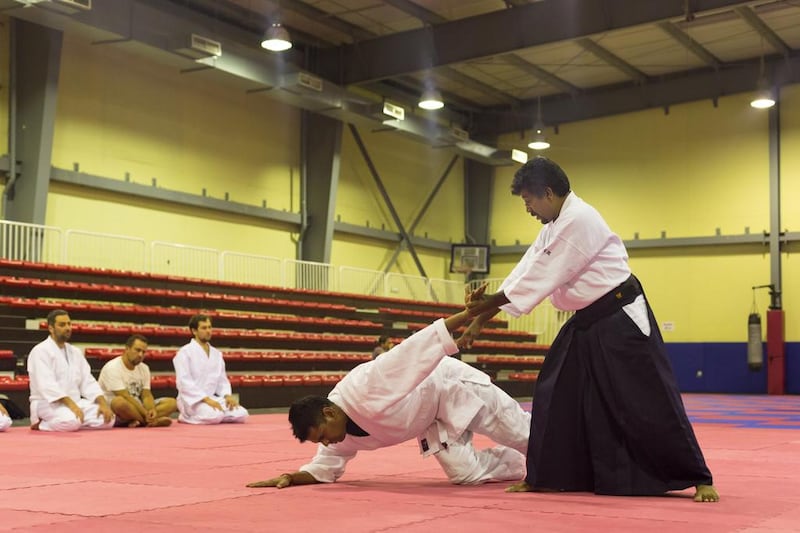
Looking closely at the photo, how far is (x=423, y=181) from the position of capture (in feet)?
81.1

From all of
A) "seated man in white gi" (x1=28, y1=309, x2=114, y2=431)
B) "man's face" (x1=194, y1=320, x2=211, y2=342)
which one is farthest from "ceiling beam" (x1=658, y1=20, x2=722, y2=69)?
"seated man in white gi" (x1=28, y1=309, x2=114, y2=431)

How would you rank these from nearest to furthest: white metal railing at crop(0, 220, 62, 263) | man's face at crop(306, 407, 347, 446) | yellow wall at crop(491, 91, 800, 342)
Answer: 1. man's face at crop(306, 407, 347, 446)
2. white metal railing at crop(0, 220, 62, 263)
3. yellow wall at crop(491, 91, 800, 342)

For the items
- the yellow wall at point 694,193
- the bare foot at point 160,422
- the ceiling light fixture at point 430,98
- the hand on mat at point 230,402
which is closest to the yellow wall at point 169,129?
the ceiling light fixture at point 430,98

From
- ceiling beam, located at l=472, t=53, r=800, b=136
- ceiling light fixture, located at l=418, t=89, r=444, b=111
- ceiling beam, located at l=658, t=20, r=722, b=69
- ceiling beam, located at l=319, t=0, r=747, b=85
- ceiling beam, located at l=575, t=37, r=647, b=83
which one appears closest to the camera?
ceiling beam, located at l=319, t=0, r=747, b=85

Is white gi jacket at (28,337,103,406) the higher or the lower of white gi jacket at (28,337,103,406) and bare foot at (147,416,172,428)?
the higher

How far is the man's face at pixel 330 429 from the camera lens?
4.82 metres

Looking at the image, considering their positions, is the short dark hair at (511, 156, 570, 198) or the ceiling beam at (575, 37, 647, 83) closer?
the short dark hair at (511, 156, 570, 198)

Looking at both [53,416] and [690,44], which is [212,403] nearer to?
[53,416]

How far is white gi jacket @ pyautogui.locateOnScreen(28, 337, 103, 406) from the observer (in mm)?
9914

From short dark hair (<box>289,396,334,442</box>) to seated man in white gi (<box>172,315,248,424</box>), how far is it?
667cm

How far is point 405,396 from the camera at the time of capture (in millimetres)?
4848

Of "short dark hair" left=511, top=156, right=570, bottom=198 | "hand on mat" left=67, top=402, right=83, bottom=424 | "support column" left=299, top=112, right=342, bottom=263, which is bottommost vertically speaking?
"hand on mat" left=67, top=402, right=83, bottom=424

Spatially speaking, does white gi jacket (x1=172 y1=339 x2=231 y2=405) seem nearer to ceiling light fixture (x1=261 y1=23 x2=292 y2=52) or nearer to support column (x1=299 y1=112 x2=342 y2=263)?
ceiling light fixture (x1=261 y1=23 x2=292 y2=52)

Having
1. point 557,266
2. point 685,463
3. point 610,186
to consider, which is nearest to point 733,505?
point 685,463
